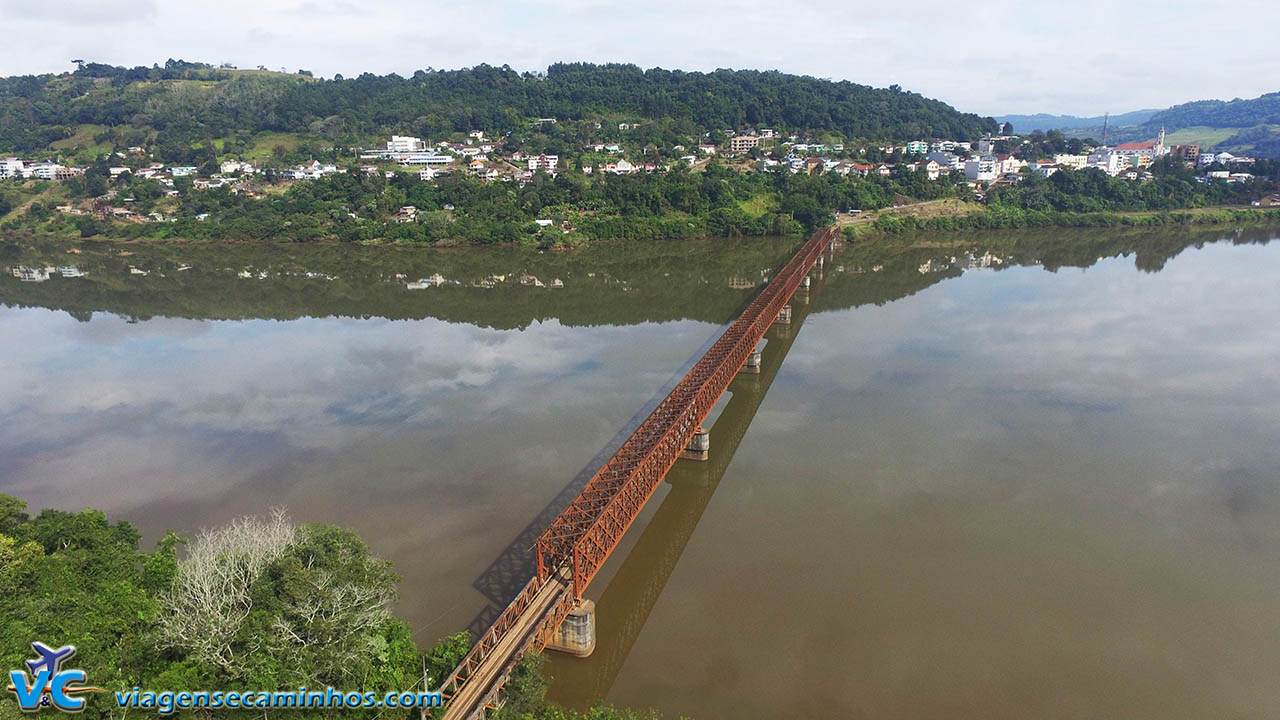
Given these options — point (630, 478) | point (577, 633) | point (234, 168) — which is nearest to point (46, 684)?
point (577, 633)

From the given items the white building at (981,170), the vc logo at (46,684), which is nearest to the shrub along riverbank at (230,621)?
the vc logo at (46,684)

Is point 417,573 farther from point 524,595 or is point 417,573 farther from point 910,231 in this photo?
point 910,231

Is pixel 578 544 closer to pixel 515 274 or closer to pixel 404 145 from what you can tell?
pixel 515 274

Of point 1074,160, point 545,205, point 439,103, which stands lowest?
point 545,205

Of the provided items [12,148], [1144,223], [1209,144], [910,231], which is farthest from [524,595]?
[1209,144]

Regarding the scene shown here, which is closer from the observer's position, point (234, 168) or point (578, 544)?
point (578, 544)

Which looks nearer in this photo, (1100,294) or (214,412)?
(214,412)
